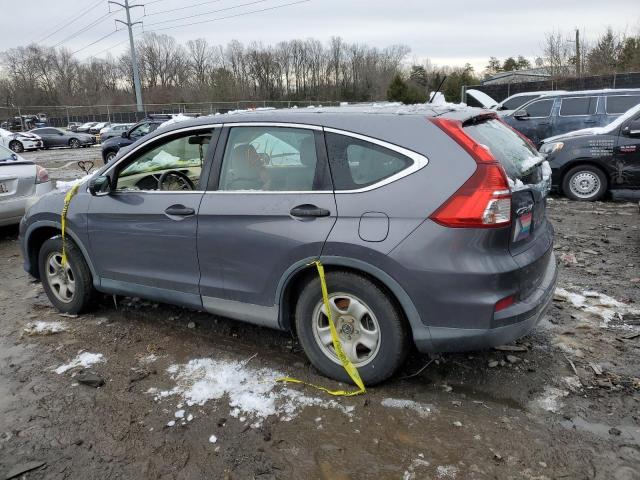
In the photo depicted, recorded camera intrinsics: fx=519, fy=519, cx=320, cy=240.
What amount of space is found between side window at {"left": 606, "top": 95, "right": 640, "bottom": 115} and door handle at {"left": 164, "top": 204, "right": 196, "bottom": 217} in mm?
11188

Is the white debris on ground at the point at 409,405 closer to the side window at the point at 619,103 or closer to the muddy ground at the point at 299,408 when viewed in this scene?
the muddy ground at the point at 299,408

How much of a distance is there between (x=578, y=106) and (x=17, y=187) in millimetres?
11461

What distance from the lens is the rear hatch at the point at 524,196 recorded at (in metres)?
2.94

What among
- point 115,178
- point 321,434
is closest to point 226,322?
point 115,178

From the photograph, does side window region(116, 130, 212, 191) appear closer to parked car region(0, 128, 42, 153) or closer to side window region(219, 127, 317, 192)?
side window region(219, 127, 317, 192)

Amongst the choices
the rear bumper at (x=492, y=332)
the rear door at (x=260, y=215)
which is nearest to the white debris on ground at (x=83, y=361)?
the rear door at (x=260, y=215)

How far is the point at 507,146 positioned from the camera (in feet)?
10.8

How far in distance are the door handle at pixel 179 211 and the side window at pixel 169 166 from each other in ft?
0.58

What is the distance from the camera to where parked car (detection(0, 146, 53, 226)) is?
7.30 m

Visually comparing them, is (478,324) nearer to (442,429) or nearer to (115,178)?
(442,429)

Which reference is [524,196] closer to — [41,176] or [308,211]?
[308,211]

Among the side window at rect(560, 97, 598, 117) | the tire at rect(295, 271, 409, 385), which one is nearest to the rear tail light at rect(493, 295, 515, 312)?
the tire at rect(295, 271, 409, 385)

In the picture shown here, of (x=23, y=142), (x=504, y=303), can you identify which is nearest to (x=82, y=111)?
(x=23, y=142)

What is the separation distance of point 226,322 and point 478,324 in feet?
7.59
